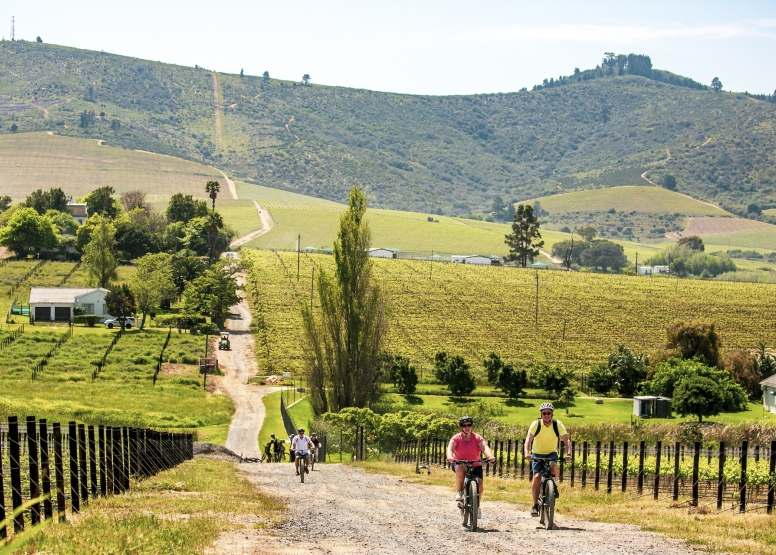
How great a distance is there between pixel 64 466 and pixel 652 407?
5623 centimetres

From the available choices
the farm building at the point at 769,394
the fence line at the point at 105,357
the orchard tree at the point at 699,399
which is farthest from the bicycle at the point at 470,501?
the farm building at the point at 769,394

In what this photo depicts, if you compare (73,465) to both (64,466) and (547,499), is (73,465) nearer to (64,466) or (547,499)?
(64,466)

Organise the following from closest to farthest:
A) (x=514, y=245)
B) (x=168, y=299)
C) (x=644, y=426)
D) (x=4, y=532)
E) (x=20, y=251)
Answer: (x=4, y=532) → (x=644, y=426) → (x=168, y=299) → (x=20, y=251) → (x=514, y=245)

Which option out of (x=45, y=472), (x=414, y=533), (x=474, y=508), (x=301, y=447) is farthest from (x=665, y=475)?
(x=45, y=472)

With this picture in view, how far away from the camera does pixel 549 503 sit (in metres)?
14.2

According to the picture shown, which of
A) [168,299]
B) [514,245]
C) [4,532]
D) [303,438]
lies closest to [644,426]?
[303,438]

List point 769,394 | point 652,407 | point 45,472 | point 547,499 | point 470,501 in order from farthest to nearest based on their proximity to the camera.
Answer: point 769,394, point 652,407, point 547,499, point 470,501, point 45,472

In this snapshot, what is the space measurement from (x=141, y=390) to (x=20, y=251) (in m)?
67.8

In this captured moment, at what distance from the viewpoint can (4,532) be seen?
11453 mm

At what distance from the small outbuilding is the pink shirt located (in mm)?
56113

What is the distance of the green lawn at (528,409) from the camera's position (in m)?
64.6

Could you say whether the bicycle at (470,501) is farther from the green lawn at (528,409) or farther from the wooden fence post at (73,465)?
the green lawn at (528,409)

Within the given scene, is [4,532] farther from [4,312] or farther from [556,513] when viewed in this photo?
[4,312]

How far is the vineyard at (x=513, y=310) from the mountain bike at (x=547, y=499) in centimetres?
6943
